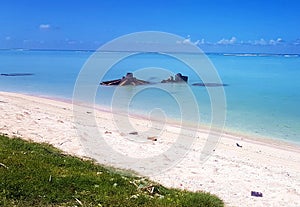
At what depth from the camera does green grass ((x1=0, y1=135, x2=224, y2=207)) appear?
584cm

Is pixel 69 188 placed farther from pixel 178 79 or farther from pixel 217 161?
pixel 178 79

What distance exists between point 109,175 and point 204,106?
868 inches

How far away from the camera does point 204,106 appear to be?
28859 millimetres

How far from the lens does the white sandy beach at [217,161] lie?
8820 mm

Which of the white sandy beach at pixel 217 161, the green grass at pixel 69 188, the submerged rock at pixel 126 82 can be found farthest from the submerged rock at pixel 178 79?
the green grass at pixel 69 188

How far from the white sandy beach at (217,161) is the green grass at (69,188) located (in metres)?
1.64

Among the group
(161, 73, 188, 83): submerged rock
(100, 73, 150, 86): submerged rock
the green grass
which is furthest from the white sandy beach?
(161, 73, 188, 83): submerged rock

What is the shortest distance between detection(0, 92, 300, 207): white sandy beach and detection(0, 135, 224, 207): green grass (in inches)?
64.6

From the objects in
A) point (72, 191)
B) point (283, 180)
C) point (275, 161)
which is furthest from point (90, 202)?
point (275, 161)

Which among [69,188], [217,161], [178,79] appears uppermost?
[178,79]

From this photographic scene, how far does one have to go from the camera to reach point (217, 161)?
38.6 ft

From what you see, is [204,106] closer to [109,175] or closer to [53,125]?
[53,125]

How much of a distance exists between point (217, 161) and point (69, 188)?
6.44 m

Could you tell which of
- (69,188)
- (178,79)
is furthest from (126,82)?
(69,188)
